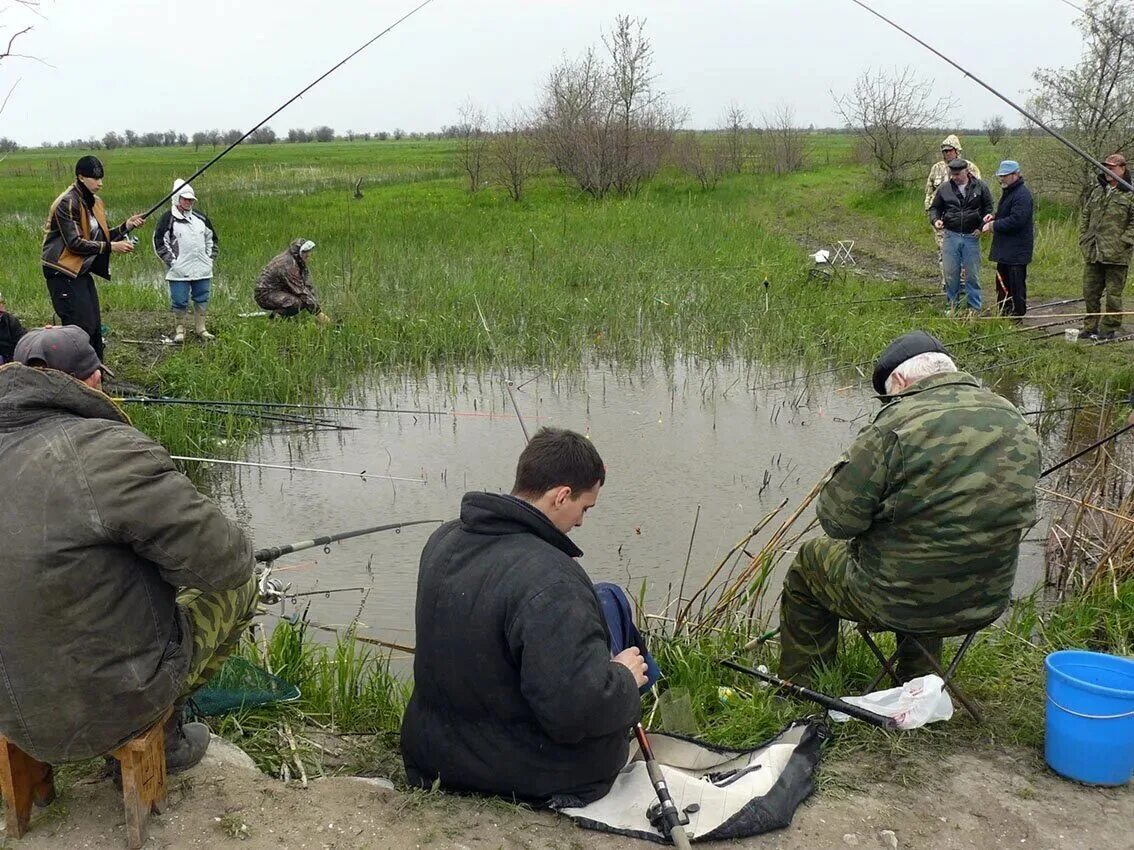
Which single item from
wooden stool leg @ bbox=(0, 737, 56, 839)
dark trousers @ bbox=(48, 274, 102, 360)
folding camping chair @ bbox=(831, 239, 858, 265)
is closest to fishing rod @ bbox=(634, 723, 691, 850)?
wooden stool leg @ bbox=(0, 737, 56, 839)

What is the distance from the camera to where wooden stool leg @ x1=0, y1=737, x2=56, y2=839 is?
2.41 m

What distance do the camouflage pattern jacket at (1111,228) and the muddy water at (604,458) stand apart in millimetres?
1772

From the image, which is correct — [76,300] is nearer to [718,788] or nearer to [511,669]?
[511,669]

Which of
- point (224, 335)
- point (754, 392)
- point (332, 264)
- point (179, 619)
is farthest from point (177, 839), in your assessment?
point (332, 264)

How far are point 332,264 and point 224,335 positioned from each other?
411 centimetres

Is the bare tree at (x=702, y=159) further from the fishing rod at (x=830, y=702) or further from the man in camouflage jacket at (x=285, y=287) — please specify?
the fishing rod at (x=830, y=702)

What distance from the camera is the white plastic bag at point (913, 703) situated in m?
3.07

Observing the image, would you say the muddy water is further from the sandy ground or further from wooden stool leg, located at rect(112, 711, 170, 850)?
wooden stool leg, located at rect(112, 711, 170, 850)

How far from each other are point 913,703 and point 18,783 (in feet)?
8.27

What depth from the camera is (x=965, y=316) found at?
925 cm

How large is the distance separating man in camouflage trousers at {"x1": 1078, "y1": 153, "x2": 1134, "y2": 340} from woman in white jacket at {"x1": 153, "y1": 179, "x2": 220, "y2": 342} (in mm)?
7785

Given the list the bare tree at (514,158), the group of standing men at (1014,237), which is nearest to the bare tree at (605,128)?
the bare tree at (514,158)

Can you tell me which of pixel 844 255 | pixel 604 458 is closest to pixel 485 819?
pixel 604 458

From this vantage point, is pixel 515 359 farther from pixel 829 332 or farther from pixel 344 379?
pixel 829 332
